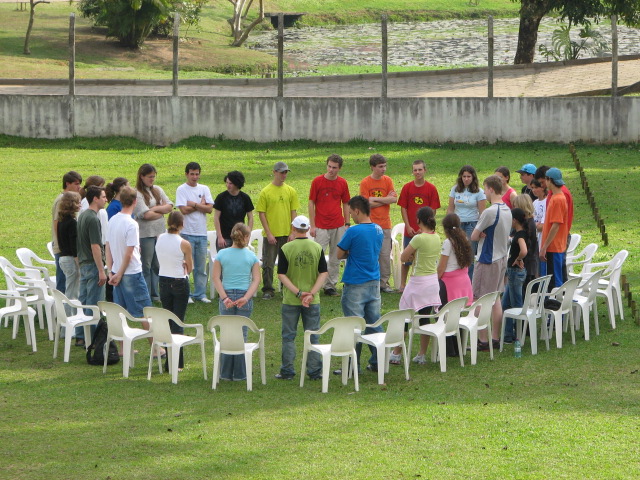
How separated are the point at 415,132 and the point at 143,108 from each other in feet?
22.6

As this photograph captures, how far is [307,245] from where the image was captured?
10.6 metres

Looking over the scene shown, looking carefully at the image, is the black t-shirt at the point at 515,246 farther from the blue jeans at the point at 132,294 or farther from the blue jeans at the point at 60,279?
the blue jeans at the point at 60,279

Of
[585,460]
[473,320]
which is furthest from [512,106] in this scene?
[585,460]

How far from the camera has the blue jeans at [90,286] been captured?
11898 mm

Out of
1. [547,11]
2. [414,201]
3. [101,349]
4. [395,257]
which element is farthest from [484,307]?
[547,11]

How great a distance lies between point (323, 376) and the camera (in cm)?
1036

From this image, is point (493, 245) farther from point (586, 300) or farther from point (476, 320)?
point (586, 300)

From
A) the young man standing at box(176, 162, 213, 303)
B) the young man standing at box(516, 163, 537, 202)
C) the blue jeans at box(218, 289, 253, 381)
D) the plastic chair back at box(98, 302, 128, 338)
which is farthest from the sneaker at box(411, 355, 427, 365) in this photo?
the young man standing at box(176, 162, 213, 303)

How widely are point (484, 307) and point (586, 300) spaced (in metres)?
1.70

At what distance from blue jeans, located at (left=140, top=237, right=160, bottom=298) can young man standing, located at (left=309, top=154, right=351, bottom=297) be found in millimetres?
2294

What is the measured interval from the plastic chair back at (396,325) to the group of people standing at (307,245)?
15.9 inches

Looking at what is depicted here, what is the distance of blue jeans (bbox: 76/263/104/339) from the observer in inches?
468

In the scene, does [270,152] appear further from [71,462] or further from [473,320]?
[71,462]

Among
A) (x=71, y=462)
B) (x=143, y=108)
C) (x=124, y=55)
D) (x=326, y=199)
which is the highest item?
(x=124, y=55)
